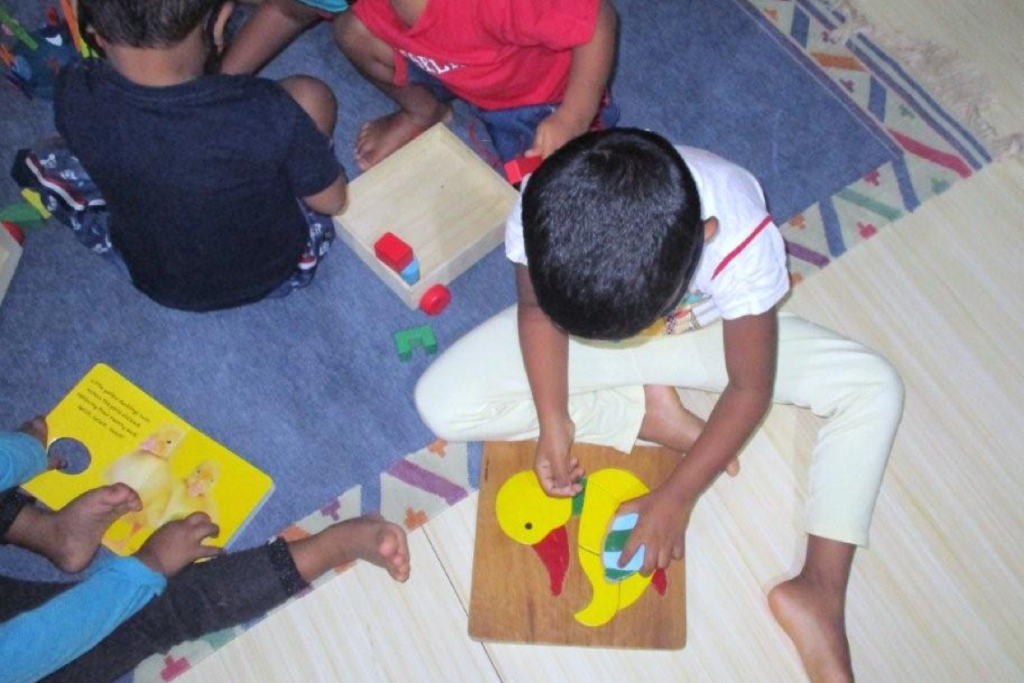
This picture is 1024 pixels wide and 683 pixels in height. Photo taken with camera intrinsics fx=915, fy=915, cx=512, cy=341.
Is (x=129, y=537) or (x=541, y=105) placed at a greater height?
(x=541, y=105)

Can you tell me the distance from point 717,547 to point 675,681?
164 millimetres

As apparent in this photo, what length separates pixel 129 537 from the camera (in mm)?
1114

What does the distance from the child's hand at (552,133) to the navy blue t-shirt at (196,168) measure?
0.81ft

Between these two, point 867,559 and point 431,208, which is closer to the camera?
point 867,559

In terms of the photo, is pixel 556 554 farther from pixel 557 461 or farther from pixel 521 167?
pixel 521 167

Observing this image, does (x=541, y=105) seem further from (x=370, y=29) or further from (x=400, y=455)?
(x=400, y=455)

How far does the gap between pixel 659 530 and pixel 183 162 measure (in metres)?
0.63

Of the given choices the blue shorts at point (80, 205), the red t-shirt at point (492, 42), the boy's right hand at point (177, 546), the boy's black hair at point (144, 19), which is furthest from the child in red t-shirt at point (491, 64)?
the boy's right hand at point (177, 546)

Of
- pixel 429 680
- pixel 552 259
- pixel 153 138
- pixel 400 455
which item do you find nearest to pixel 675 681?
pixel 429 680

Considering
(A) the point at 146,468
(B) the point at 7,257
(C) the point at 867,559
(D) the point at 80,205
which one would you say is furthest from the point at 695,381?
(B) the point at 7,257

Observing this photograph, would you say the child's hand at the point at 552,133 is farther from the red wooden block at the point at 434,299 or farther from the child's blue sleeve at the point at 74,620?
the child's blue sleeve at the point at 74,620

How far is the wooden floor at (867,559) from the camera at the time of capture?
3.47 feet

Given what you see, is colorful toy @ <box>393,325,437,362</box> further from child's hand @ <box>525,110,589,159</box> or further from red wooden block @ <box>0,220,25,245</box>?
red wooden block @ <box>0,220,25,245</box>

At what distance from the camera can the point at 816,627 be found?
1.03 metres
